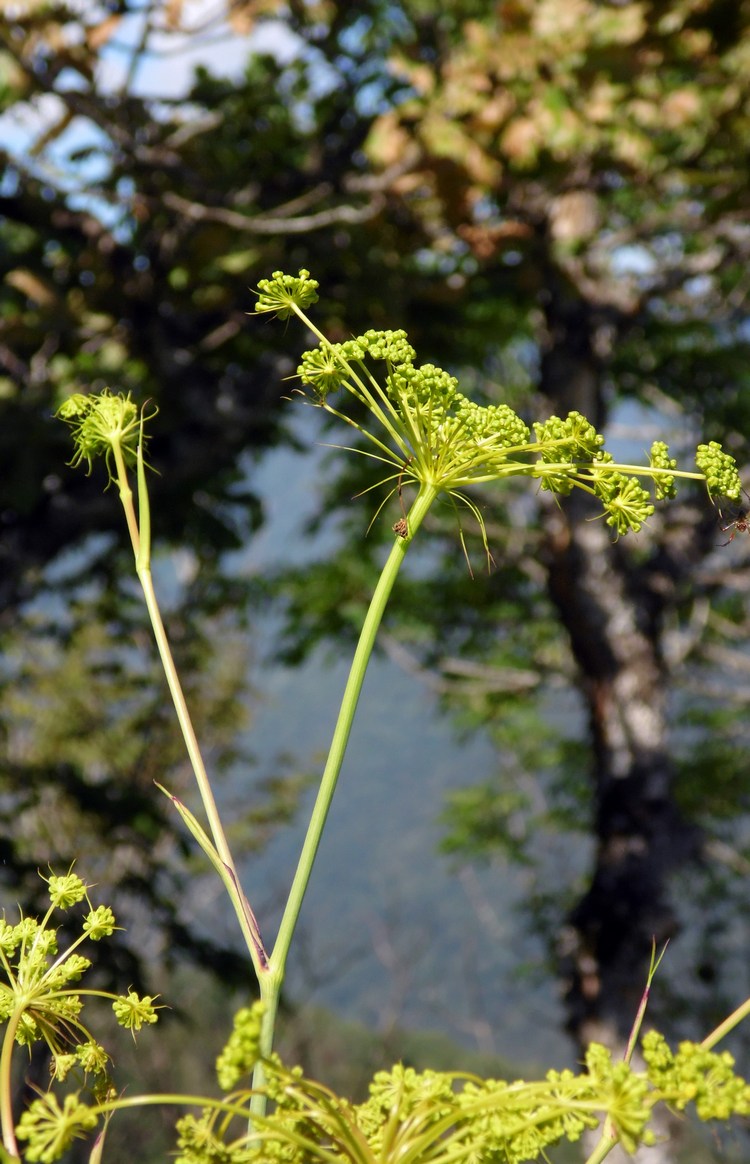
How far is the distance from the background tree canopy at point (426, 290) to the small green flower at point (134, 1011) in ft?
5.22

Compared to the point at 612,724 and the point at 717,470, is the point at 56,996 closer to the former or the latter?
the point at 717,470

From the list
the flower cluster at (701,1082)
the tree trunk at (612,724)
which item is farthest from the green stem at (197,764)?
the tree trunk at (612,724)

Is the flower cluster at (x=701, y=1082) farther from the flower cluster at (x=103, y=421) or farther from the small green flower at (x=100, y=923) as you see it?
the flower cluster at (x=103, y=421)

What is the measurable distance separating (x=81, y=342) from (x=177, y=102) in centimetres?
94

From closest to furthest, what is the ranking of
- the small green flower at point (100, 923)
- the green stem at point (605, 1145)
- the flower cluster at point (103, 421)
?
the green stem at point (605, 1145), the small green flower at point (100, 923), the flower cluster at point (103, 421)

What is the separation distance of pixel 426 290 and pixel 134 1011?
11.7ft

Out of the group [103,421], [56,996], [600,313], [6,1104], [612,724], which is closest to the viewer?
[6,1104]

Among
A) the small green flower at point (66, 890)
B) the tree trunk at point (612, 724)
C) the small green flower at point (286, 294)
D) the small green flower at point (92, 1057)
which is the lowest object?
the small green flower at point (92, 1057)

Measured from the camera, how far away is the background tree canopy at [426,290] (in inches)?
134

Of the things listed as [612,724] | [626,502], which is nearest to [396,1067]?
[626,502]

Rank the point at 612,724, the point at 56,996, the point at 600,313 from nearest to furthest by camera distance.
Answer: the point at 56,996
the point at 612,724
the point at 600,313

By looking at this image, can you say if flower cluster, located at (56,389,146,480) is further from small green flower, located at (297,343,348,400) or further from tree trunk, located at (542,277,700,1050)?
tree trunk, located at (542,277,700,1050)

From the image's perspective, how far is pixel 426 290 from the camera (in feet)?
12.7

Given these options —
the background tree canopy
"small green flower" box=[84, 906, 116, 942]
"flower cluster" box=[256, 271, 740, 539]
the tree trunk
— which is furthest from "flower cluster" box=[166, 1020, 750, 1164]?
the tree trunk
